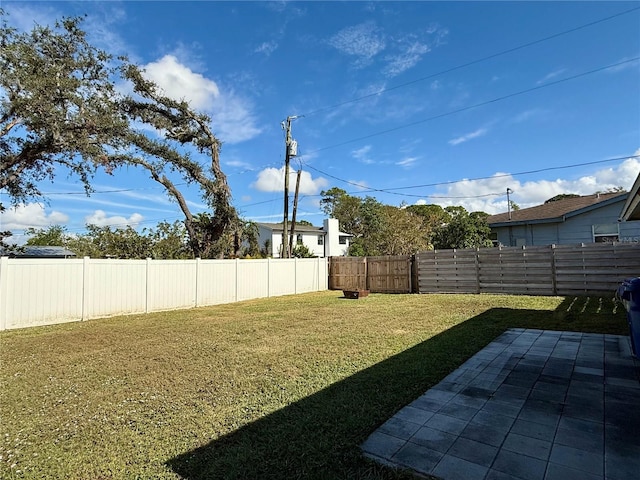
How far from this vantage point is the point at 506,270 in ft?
38.3

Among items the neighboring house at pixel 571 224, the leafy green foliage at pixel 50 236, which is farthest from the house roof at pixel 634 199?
the leafy green foliage at pixel 50 236

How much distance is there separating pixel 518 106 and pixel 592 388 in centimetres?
1178

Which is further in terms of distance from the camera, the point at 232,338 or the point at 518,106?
the point at 518,106

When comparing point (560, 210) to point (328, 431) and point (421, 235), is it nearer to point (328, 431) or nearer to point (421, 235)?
point (421, 235)

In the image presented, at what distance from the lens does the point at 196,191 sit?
55.2ft

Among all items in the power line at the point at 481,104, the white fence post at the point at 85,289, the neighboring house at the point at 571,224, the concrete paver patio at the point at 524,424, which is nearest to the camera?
the concrete paver patio at the point at 524,424

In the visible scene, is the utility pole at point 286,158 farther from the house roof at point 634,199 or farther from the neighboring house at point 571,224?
the house roof at point 634,199

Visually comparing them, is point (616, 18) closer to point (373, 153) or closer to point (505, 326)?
point (505, 326)

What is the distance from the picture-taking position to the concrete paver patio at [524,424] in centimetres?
211

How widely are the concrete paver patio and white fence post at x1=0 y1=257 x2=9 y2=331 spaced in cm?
867

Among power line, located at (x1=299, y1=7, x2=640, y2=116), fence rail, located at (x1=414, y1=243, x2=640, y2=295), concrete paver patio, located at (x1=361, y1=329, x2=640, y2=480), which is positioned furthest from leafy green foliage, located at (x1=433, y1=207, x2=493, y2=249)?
concrete paver patio, located at (x1=361, y1=329, x2=640, y2=480)

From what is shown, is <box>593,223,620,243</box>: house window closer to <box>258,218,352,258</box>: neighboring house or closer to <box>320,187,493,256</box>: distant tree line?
<box>320,187,493,256</box>: distant tree line

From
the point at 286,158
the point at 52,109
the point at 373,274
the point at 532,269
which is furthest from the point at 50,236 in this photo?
the point at 532,269

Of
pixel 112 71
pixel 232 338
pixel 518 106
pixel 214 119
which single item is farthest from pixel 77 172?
pixel 518 106
